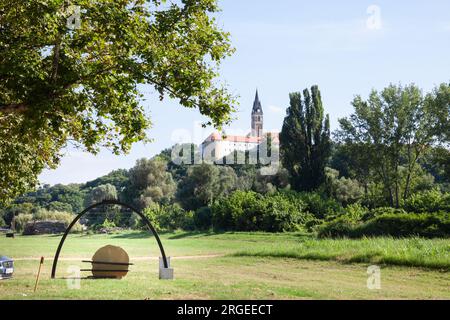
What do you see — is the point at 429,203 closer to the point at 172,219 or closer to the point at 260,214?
the point at 260,214

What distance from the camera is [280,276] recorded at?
16219mm

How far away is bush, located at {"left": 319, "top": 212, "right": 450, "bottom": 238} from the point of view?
82.1ft

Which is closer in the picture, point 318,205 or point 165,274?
point 165,274

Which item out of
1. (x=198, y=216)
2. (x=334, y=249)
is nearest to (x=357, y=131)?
(x=198, y=216)

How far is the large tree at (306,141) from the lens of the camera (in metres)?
50.1

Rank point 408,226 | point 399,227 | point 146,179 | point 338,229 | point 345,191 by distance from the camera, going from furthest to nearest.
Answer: point 146,179
point 345,191
point 338,229
point 399,227
point 408,226

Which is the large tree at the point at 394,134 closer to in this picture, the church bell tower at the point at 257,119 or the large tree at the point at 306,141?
the large tree at the point at 306,141

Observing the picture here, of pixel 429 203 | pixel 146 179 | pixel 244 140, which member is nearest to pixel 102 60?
pixel 429 203

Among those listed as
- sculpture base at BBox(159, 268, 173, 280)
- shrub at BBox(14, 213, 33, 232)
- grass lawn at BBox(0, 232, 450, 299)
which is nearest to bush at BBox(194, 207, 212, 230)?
grass lawn at BBox(0, 232, 450, 299)

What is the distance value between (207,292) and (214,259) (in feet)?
35.5

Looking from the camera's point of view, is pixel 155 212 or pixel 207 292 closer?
pixel 207 292

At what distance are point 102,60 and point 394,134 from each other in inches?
1608

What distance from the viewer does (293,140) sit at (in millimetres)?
51781
